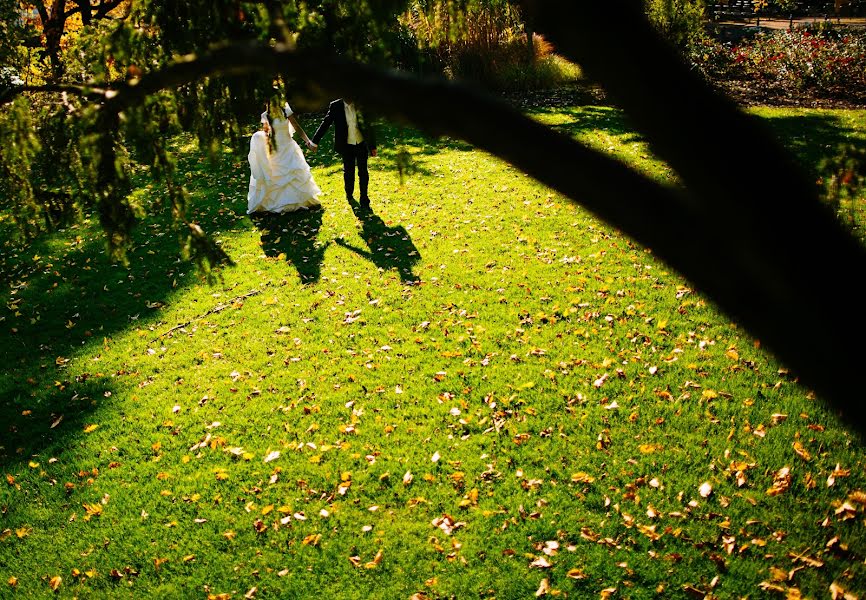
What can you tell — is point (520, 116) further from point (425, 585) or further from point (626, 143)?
point (626, 143)

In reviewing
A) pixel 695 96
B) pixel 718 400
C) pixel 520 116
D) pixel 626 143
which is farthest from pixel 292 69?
pixel 626 143

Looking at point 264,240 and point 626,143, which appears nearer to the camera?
point 264,240

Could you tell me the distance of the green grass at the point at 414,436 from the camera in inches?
163

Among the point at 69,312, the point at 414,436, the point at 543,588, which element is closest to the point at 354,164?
the point at 69,312

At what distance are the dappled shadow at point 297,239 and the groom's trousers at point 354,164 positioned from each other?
782 millimetres

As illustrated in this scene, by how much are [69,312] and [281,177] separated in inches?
158

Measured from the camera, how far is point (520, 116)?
1.35 metres

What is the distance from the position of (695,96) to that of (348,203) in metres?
10.1

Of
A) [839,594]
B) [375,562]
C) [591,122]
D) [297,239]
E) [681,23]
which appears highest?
[681,23]

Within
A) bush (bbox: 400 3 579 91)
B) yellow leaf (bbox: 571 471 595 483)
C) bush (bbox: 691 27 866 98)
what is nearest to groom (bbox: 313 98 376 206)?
yellow leaf (bbox: 571 471 595 483)

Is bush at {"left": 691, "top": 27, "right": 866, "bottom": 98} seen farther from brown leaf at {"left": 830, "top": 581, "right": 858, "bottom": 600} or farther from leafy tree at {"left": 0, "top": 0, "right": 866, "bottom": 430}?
leafy tree at {"left": 0, "top": 0, "right": 866, "bottom": 430}

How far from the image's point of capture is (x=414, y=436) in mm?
5285

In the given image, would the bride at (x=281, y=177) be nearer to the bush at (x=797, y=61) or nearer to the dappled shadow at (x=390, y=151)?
the dappled shadow at (x=390, y=151)

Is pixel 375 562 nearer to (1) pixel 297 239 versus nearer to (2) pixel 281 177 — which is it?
(1) pixel 297 239
